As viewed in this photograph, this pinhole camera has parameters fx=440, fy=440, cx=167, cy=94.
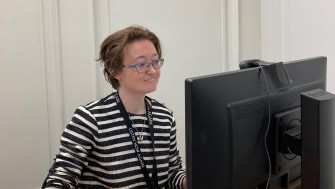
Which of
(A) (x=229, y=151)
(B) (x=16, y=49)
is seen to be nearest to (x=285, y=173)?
(A) (x=229, y=151)

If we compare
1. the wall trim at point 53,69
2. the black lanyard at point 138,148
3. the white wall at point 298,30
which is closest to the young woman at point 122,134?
the black lanyard at point 138,148

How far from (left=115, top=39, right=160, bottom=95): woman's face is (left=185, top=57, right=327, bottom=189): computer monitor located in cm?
49

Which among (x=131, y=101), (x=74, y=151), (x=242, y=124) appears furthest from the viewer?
(x=131, y=101)

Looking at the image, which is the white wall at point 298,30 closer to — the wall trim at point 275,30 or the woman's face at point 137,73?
the wall trim at point 275,30

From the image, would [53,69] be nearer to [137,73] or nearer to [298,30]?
[137,73]

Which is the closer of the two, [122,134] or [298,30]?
[122,134]

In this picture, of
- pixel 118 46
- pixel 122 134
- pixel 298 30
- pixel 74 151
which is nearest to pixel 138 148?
pixel 122 134

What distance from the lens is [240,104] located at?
106 centimetres

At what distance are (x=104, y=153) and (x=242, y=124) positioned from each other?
63cm

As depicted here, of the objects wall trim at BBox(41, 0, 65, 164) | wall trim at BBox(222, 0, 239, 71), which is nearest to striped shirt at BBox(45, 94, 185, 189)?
wall trim at BBox(41, 0, 65, 164)

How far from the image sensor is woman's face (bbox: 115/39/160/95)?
1524 millimetres

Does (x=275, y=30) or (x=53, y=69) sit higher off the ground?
(x=275, y=30)

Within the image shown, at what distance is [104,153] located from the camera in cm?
153

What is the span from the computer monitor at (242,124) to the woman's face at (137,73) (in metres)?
0.49
